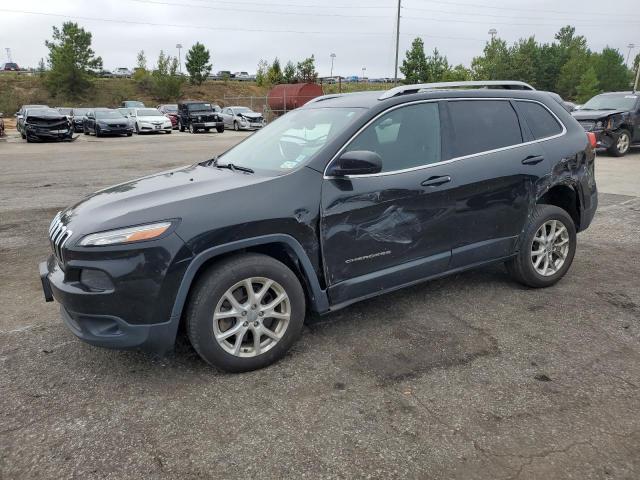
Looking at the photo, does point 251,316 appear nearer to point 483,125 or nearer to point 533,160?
point 483,125

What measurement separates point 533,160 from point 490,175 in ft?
1.75

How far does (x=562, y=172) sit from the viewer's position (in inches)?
174

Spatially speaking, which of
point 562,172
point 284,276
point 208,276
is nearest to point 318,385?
point 284,276

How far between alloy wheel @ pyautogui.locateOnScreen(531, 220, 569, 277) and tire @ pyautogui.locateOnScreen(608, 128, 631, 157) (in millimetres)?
11907

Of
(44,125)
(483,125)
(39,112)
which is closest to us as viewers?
(483,125)

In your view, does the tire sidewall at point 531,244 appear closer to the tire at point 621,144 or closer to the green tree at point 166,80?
the tire at point 621,144

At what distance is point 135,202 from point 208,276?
660 mm

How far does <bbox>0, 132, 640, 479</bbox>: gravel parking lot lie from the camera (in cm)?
240

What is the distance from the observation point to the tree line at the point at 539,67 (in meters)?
47.0

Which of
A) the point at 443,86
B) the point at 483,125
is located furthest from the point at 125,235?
the point at 483,125

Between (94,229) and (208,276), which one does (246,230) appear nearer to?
(208,276)

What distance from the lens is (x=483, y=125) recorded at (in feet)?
13.4

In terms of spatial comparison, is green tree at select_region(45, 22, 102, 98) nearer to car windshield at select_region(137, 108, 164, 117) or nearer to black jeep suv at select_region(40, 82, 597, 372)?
car windshield at select_region(137, 108, 164, 117)

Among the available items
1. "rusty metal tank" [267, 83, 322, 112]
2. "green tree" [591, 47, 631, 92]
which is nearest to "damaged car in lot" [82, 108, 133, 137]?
"rusty metal tank" [267, 83, 322, 112]
